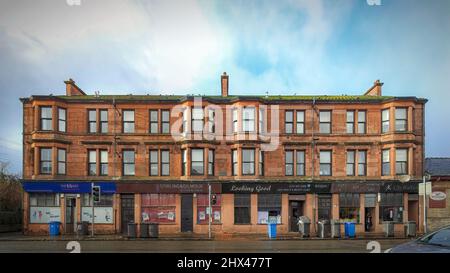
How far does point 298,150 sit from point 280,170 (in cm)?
180

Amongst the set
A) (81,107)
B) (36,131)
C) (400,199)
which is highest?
(81,107)

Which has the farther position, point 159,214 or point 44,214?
point 159,214

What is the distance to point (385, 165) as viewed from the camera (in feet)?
81.6

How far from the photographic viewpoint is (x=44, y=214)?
24578 mm

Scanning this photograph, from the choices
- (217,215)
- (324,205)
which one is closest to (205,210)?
(217,215)

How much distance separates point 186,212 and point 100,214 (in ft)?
18.6

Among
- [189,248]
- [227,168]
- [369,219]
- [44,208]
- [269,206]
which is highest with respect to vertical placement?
[189,248]

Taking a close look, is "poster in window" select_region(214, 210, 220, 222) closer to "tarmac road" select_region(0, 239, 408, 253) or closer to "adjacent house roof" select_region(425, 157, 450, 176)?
"adjacent house roof" select_region(425, 157, 450, 176)

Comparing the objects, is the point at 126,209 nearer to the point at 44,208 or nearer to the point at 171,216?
the point at 171,216

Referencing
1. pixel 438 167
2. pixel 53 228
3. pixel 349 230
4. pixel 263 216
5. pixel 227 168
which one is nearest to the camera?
pixel 349 230

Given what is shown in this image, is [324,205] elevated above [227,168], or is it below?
below

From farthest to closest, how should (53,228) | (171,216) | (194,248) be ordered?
(171,216) → (53,228) → (194,248)
